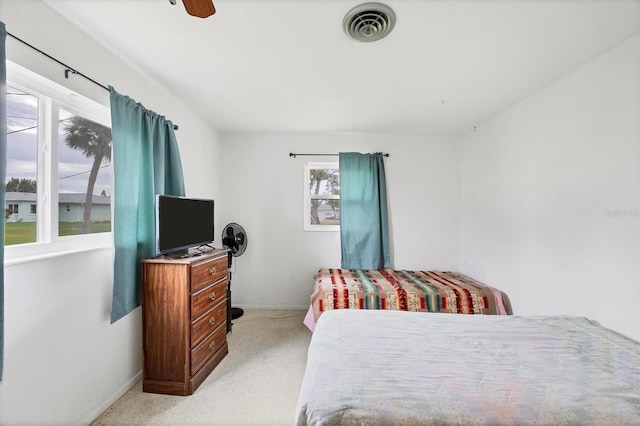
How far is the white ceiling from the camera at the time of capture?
1.47 meters

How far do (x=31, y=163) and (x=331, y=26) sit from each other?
1.93 metres

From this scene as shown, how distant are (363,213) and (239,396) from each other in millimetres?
2522

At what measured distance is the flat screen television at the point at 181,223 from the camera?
2.04m

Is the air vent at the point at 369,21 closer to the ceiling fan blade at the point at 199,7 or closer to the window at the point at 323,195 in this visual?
the ceiling fan blade at the point at 199,7

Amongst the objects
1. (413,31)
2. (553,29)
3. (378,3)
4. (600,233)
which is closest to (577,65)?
(553,29)

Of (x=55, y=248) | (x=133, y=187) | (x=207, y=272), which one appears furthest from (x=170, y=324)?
(x=133, y=187)

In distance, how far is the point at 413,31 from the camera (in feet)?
5.34

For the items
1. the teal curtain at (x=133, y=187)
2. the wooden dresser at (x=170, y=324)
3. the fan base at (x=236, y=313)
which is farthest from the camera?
the fan base at (x=236, y=313)

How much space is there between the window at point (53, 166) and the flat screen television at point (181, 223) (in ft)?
1.30

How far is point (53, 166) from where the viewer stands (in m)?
1.62

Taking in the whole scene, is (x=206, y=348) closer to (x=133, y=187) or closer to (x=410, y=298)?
(x=133, y=187)

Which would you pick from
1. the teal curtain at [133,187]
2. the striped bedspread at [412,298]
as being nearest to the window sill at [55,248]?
the teal curtain at [133,187]

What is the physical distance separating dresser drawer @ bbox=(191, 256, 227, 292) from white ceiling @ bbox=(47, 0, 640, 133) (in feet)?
5.15

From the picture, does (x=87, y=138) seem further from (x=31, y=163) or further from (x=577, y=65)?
(x=577, y=65)
